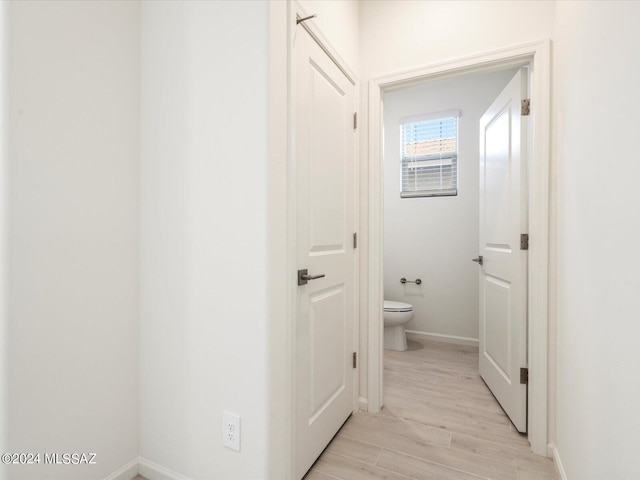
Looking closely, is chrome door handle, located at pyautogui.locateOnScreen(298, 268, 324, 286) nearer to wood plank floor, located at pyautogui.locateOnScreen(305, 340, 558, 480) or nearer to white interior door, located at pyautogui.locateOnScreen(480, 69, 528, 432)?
wood plank floor, located at pyautogui.locateOnScreen(305, 340, 558, 480)

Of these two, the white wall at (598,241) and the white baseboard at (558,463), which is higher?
the white wall at (598,241)

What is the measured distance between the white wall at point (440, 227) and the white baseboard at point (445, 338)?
0.03 meters

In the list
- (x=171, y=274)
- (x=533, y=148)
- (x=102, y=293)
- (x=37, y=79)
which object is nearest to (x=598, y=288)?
(x=533, y=148)

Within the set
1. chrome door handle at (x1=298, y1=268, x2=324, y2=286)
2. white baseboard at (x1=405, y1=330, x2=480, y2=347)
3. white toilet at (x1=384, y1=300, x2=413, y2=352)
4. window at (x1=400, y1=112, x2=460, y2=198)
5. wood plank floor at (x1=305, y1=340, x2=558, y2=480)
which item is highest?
window at (x1=400, y1=112, x2=460, y2=198)

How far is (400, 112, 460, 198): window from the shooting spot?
11.3 ft

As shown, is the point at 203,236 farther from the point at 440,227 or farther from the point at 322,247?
the point at 440,227

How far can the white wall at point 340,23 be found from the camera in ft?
5.30

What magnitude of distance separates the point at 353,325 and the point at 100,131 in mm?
1635

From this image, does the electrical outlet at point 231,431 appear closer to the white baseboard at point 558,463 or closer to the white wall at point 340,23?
the white baseboard at point 558,463

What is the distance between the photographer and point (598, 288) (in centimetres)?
107

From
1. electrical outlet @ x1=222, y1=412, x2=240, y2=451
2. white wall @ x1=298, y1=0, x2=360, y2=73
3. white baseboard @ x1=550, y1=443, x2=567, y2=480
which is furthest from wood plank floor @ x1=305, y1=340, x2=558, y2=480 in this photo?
white wall @ x1=298, y1=0, x2=360, y2=73

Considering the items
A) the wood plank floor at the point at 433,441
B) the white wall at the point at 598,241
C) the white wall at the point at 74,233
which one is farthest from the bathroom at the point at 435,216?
the white wall at the point at 74,233

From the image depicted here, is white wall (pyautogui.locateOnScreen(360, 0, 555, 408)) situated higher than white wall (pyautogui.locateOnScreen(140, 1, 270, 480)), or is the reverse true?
white wall (pyautogui.locateOnScreen(360, 0, 555, 408))

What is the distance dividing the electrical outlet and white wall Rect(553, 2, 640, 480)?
118 centimetres
